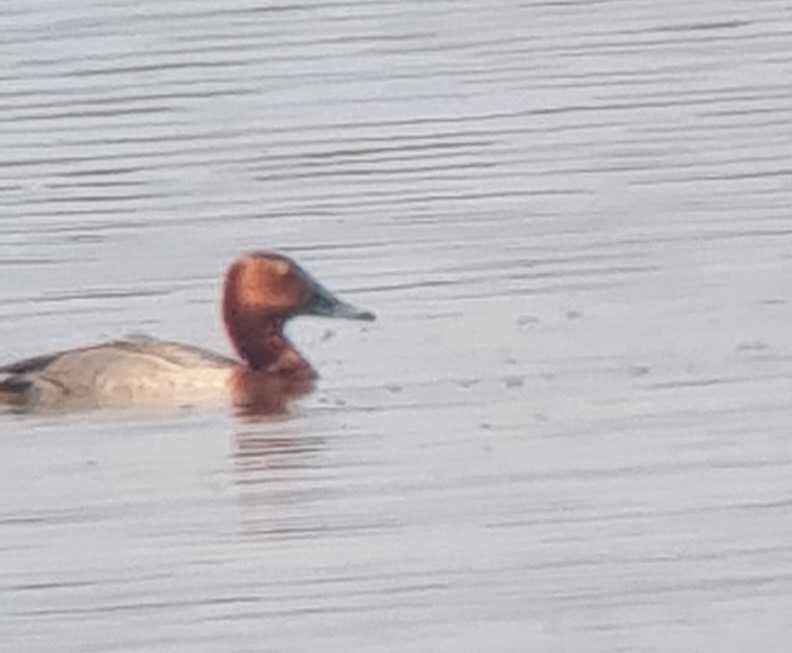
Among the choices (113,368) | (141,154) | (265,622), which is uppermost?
(141,154)

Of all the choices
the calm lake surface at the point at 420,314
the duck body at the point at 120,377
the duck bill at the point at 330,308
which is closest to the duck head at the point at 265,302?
the duck bill at the point at 330,308

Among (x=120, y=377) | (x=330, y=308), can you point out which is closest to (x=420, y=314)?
(x=330, y=308)

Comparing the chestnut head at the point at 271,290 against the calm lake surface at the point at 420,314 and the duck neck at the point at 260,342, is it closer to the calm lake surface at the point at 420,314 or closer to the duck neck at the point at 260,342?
the duck neck at the point at 260,342

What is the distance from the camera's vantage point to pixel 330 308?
16.9m

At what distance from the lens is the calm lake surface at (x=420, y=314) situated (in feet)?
43.0

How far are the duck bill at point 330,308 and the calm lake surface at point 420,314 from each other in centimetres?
15

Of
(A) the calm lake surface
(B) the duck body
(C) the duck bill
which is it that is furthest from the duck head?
(B) the duck body

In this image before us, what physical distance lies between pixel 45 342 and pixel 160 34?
7415mm

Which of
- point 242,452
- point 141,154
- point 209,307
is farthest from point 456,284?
point 141,154

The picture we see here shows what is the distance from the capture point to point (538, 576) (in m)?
13.2

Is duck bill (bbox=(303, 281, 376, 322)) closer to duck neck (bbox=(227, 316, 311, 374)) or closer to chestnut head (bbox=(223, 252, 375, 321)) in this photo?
chestnut head (bbox=(223, 252, 375, 321))

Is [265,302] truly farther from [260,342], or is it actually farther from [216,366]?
[216,366]

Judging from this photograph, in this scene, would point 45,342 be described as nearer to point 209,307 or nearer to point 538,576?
point 209,307

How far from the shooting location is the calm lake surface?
516 inches
